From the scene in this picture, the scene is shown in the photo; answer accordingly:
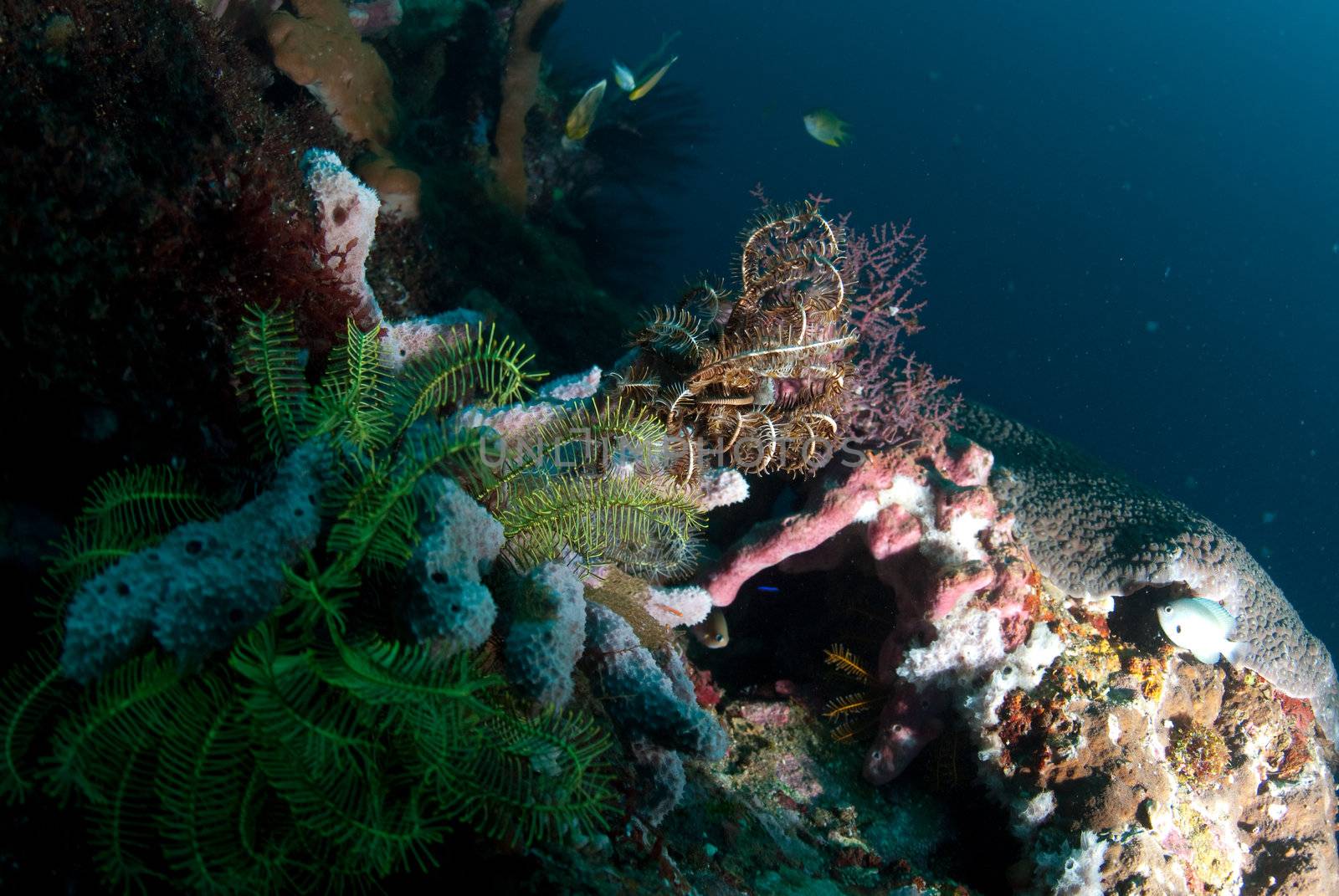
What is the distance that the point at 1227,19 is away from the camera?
64.3 metres

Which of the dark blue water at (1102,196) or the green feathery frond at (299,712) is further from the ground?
the green feathery frond at (299,712)

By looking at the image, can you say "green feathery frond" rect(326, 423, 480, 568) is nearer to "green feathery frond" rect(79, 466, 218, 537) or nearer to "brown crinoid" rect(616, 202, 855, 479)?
"green feathery frond" rect(79, 466, 218, 537)

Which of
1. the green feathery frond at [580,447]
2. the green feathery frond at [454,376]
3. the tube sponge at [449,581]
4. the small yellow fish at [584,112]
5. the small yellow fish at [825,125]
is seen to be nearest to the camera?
the tube sponge at [449,581]

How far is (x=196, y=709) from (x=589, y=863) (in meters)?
1.25

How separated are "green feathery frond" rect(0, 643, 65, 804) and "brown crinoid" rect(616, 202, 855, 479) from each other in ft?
9.27

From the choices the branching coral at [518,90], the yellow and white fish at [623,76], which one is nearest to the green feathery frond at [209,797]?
the branching coral at [518,90]

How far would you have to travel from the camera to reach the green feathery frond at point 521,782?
178 cm

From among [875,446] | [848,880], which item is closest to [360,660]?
[848,880]

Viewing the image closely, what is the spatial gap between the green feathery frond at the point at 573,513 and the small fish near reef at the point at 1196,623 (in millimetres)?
4418

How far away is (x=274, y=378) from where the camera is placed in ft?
7.77

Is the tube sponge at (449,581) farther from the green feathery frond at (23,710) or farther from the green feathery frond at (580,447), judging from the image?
the green feathery frond at (23,710)

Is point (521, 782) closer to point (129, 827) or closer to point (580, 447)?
point (129, 827)

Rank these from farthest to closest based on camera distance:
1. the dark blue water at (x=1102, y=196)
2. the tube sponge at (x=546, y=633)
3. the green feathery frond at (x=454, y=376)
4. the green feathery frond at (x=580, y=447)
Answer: the dark blue water at (x=1102, y=196) < the green feathery frond at (x=580, y=447) < the green feathery frond at (x=454, y=376) < the tube sponge at (x=546, y=633)

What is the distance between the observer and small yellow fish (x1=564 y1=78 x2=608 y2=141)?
25.1 ft
